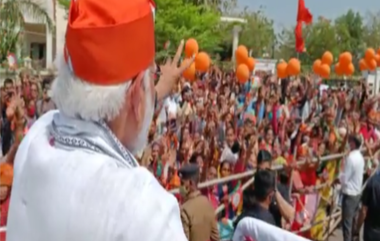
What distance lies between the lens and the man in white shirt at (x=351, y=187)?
27.5 ft

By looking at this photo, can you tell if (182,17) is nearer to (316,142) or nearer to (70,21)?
(316,142)

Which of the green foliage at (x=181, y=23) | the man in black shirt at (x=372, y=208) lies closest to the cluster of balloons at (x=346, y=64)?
the man in black shirt at (x=372, y=208)

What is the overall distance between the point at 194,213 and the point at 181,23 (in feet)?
93.0

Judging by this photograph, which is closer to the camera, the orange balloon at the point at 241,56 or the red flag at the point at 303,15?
the orange balloon at the point at 241,56

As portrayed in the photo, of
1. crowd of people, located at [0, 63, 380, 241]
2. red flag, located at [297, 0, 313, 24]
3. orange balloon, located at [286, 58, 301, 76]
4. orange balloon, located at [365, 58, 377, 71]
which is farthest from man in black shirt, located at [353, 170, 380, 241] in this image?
orange balloon, located at [365, 58, 377, 71]

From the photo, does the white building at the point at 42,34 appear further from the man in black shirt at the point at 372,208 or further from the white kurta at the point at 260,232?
the white kurta at the point at 260,232

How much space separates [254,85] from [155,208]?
15034 millimetres

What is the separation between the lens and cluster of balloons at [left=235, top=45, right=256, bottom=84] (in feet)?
43.6

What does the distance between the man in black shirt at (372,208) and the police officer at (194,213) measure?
74.1 inches

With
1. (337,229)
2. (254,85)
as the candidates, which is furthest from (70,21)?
(254,85)

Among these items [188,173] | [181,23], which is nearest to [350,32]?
[181,23]

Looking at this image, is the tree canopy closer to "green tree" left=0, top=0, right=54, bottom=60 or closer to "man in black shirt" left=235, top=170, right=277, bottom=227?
"green tree" left=0, top=0, right=54, bottom=60

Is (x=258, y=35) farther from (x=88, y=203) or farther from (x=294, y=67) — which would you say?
(x=88, y=203)

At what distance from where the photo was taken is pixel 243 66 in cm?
1345
